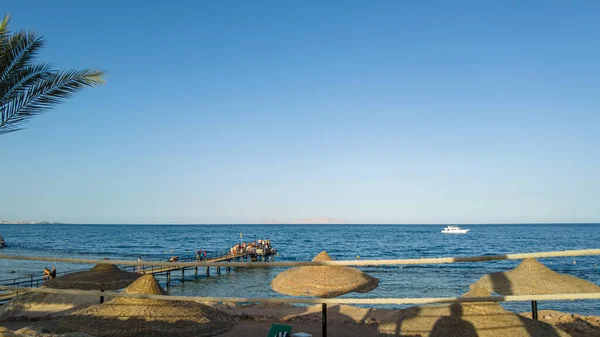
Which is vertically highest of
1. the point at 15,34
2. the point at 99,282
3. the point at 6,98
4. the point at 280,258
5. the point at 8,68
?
the point at 15,34

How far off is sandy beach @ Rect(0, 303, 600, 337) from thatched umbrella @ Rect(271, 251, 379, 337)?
4.54 meters

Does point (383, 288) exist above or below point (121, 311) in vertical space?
below

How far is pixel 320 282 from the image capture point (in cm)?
908

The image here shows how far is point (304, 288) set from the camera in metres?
8.93

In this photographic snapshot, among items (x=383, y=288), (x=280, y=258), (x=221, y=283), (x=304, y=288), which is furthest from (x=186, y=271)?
(x=304, y=288)

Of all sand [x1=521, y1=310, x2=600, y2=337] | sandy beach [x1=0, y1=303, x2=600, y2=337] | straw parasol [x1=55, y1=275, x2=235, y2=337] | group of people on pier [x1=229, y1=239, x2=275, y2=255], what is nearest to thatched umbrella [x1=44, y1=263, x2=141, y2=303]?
sandy beach [x1=0, y1=303, x2=600, y2=337]

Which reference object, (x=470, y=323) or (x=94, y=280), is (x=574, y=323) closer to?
(x=470, y=323)

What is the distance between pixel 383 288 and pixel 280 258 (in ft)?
103

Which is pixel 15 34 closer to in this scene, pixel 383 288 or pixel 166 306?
pixel 166 306

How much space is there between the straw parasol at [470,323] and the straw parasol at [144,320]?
2627 millimetres

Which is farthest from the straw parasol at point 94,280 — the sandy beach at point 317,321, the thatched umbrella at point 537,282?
the thatched umbrella at point 537,282

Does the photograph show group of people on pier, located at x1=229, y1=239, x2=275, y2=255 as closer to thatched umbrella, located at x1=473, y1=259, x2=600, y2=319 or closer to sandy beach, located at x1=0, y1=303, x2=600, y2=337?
sandy beach, located at x1=0, y1=303, x2=600, y2=337

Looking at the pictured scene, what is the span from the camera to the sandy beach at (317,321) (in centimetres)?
1416

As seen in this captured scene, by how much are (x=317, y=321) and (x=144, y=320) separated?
39.7 feet
